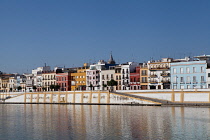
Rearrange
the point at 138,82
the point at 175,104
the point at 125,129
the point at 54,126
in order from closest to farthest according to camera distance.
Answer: the point at 125,129 < the point at 54,126 < the point at 175,104 < the point at 138,82

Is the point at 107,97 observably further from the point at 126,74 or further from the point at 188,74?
the point at 188,74

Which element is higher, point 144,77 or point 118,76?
point 118,76

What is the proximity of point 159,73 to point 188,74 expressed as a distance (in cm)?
873

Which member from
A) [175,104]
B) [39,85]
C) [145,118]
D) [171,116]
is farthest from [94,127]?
[39,85]

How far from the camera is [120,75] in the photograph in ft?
326

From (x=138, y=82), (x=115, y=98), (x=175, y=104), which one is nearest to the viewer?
(x=175, y=104)

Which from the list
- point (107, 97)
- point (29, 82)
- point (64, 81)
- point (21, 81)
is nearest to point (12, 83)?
point (21, 81)

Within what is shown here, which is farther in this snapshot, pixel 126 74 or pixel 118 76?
pixel 118 76

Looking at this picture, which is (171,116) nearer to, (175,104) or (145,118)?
(145,118)

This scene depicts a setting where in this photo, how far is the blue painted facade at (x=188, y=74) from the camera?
78438mm

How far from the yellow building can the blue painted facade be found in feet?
104

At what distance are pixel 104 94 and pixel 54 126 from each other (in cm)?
4020

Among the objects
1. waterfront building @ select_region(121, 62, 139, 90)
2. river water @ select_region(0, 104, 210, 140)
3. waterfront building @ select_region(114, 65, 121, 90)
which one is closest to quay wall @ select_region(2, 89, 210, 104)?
waterfront building @ select_region(121, 62, 139, 90)

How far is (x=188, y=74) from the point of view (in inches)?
3184
